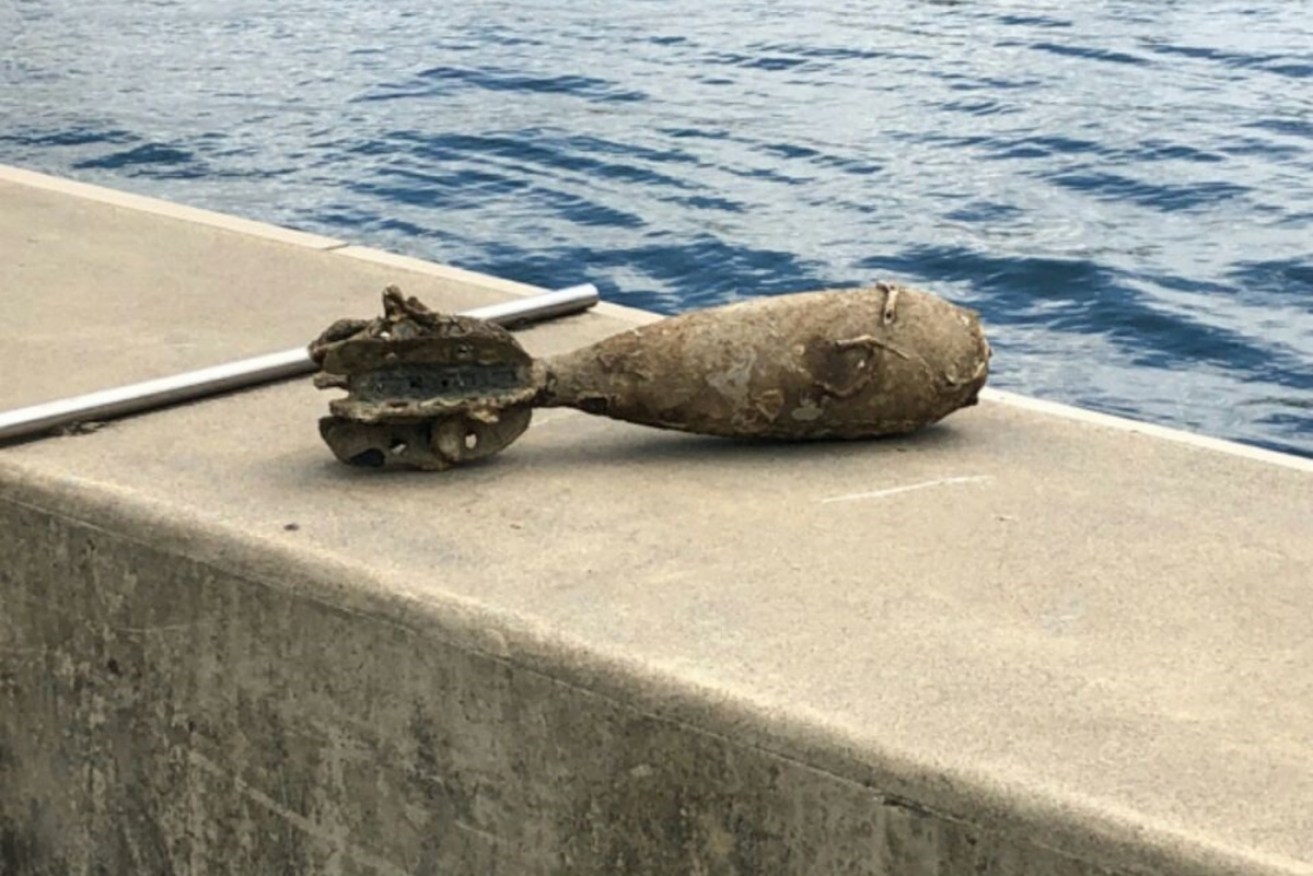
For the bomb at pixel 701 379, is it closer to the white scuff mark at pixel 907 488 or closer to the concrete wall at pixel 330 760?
the white scuff mark at pixel 907 488

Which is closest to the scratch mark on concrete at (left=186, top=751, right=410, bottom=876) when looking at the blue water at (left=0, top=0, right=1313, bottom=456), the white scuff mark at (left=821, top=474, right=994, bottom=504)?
the white scuff mark at (left=821, top=474, right=994, bottom=504)

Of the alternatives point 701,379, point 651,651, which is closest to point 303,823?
point 651,651

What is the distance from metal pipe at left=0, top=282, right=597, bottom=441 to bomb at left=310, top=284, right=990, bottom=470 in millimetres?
500

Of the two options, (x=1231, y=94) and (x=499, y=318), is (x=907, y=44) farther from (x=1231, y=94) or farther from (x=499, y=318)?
(x=499, y=318)

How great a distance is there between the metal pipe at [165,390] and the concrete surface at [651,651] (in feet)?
0.13

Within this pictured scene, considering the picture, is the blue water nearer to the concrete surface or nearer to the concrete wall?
the concrete surface

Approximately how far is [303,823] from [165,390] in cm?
101

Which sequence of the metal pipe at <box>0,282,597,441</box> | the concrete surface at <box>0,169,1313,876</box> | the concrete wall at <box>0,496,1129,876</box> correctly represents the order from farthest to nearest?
the metal pipe at <box>0,282,597,441</box>, the concrete wall at <box>0,496,1129,876</box>, the concrete surface at <box>0,169,1313,876</box>

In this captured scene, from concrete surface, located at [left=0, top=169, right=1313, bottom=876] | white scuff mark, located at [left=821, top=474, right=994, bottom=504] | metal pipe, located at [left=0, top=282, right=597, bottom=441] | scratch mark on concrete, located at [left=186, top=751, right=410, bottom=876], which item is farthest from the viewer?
metal pipe, located at [left=0, top=282, right=597, bottom=441]

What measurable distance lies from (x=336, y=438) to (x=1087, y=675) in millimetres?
1316

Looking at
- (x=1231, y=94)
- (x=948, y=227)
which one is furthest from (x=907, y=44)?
(x=948, y=227)

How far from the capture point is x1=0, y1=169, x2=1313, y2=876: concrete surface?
269 centimetres

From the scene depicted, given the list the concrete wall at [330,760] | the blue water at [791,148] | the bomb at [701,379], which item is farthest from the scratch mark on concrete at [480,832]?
the blue water at [791,148]

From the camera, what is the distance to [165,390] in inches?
161
